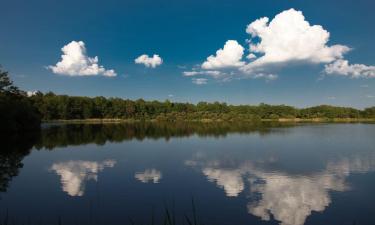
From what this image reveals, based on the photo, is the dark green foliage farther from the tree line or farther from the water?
the tree line

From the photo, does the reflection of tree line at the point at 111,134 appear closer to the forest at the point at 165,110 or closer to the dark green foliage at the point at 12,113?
the dark green foliage at the point at 12,113

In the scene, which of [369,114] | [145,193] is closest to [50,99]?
[145,193]

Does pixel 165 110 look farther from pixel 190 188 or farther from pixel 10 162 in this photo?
pixel 190 188

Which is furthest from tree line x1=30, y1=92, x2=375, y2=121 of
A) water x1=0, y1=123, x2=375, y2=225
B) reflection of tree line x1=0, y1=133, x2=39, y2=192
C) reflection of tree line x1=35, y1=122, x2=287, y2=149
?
water x1=0, y1=123, x2=375, y2=225

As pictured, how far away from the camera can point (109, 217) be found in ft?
42.9

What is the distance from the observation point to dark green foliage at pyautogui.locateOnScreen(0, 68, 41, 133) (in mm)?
49250

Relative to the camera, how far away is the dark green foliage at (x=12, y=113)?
49.2 m

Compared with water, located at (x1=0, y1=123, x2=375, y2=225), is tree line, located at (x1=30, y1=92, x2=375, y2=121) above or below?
above

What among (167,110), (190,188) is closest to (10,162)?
(190,188)

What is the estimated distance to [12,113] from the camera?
50.1m

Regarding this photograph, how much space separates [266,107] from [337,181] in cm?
13567

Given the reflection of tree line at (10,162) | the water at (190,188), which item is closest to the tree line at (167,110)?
the reflection of tree line at (10,162)

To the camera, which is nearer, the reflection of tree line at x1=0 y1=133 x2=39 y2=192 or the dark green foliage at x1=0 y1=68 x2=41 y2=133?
the reflection of tree line at x1=0 y1=133 x2=39 y2=192

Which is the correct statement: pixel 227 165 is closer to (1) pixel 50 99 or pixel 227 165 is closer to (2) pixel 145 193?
(2) pixel 145 193
